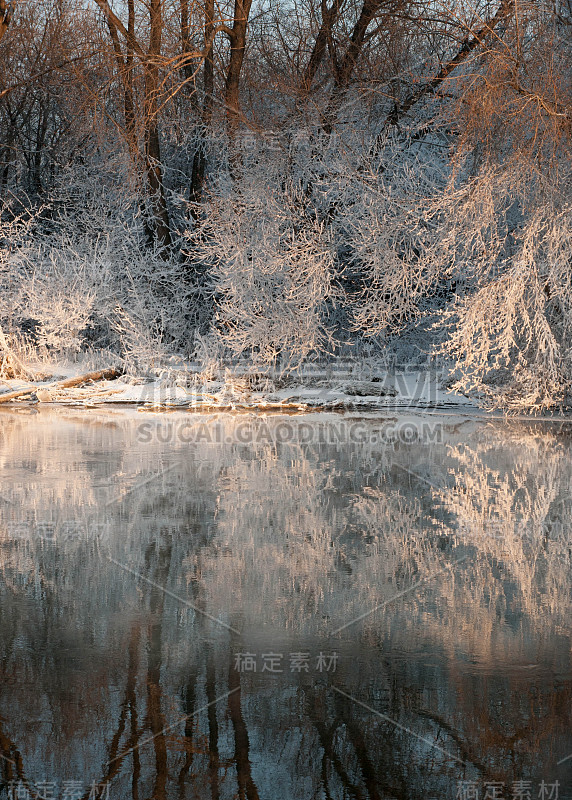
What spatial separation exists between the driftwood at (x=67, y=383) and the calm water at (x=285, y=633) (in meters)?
8.45

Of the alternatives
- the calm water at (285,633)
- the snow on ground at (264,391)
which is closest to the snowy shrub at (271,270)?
the snow on ground at (264,391)

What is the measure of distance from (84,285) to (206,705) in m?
16.7

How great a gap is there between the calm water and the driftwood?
8.45m

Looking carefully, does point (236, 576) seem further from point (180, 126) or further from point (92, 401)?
point (180, 126)

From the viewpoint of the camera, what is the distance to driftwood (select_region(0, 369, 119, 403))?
17453 millimetres

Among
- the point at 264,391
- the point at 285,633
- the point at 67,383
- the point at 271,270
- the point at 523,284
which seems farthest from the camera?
the point at 67,383

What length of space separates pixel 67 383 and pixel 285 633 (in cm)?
1454

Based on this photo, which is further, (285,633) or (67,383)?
(67,383)

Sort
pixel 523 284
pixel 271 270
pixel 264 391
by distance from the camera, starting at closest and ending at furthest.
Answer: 1. pixel 523 284
2. pixel 271 270
3. pixel 264 391

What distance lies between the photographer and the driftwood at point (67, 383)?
57.3 ft

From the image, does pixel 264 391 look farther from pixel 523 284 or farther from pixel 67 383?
pixel 523 284

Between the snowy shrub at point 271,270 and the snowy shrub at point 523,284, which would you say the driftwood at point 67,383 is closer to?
the snowy shrub at point 271,270

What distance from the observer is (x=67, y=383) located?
1845 cm

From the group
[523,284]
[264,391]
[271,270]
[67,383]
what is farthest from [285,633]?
[67,383]
